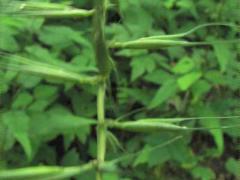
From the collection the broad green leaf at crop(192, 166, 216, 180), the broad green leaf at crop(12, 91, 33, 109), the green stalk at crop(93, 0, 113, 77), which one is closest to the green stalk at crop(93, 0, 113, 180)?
the green stalk at crop(93, 0, 113, 77)

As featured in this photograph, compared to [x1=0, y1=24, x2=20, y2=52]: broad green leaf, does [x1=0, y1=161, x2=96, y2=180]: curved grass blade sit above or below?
below

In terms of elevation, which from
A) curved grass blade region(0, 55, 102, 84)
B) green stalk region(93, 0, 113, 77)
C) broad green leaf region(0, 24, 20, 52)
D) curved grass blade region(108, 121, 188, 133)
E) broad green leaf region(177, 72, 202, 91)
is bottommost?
broad green leaf region(177, 72, 202, 91)

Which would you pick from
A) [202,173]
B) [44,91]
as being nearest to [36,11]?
[44,91]

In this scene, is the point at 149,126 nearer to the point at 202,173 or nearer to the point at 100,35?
the point at 100,35

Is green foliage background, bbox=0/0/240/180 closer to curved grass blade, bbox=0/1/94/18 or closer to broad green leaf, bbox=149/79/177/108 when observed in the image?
broad green leaf, bbox=149/79/177/108

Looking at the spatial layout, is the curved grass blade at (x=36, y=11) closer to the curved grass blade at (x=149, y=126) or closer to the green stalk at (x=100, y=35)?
the green stalk at (x=100, y=35)

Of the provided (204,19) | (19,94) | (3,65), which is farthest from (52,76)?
(204,19)

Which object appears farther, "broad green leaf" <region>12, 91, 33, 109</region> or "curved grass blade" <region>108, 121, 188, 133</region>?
"broad green leaf" <region>12, 91, 33, 109</region>

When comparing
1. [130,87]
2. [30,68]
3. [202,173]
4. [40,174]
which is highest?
[30,68]
